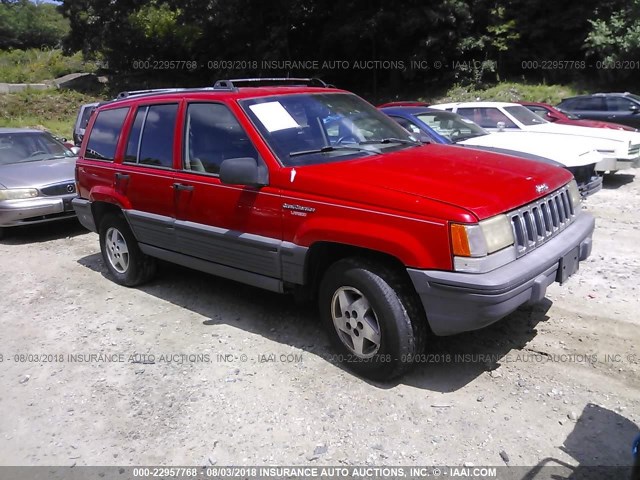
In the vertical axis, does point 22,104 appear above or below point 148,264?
above

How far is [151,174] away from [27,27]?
6283 centimetres

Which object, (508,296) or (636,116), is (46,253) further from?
(636,116)

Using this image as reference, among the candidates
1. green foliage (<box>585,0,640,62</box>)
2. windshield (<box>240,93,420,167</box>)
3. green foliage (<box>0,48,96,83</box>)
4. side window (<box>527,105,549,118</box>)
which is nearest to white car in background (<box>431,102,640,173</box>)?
side window (<box>527,105,549,118</box>)

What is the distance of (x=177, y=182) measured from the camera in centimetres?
470

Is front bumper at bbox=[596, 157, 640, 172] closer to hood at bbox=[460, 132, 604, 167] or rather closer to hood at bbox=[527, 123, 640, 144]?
hood at bbox=[527, 123, 640, 144]

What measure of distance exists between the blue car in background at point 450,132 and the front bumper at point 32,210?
4951 mm

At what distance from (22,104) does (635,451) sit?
3053cm

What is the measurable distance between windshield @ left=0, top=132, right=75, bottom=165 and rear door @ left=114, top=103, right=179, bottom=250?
4488mm

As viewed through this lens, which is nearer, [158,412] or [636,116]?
[158,412]

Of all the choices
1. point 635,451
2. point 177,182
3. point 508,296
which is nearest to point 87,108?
point 177,182

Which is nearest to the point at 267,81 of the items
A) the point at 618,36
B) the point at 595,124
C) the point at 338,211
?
the point at 338,211

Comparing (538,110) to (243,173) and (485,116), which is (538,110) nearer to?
(485,116)

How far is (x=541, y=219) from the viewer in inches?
144

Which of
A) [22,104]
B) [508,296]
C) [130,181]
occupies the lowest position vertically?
[508,296]
